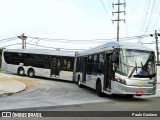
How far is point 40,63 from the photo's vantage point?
31328mm

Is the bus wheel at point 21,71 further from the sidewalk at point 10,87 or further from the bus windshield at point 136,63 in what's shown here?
the bus windshield at point 136,63

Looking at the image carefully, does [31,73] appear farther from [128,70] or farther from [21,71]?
[128,70]

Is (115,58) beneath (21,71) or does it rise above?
above

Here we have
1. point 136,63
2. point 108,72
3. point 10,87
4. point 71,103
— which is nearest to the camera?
point 71,103

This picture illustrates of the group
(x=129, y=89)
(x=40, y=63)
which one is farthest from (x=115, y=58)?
(x=40, y=63)

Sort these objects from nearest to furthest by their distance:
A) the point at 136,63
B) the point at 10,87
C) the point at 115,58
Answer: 1. the point at 136,63
2. the point at 115,58
3. the point at 10,87

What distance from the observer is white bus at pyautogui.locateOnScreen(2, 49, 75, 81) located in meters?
29.2

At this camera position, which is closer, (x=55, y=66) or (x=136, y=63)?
(x=136, y=63)

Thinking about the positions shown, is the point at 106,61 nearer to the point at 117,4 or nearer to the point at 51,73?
the point at 51,73

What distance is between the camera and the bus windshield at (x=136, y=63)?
15.5m

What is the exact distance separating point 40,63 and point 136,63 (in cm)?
1721

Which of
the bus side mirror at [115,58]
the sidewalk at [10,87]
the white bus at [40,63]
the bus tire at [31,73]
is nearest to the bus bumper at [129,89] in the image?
the bus side mirror at [115,58]

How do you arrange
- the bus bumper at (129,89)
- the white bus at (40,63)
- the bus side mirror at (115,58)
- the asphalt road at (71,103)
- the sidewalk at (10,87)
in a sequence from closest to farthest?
1. the asphalt road at (71,103)
2. the bus bumper at (129,89)
3. the bus side mirror at (115,58)
4. the sidewalk at (10,87)
5. the white bus at (40,63)

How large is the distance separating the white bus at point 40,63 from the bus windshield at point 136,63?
44.0 feet
